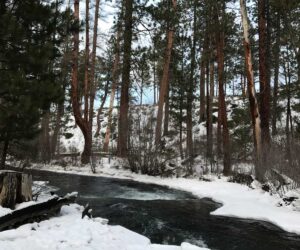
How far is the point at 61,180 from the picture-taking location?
16078 mm

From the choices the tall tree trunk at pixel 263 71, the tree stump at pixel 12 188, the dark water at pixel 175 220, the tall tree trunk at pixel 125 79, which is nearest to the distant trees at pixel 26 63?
the dark water at pixel 175 220

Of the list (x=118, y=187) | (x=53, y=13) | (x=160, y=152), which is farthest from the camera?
(x=160, y=152)

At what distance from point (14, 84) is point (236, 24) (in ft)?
36.7

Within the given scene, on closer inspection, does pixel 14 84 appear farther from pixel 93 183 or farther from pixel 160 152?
pixel 160 152

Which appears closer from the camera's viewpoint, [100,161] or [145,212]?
[145,212]

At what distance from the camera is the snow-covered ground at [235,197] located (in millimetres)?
9484

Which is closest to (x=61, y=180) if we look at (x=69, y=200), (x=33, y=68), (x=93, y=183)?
(x=93, y=183)

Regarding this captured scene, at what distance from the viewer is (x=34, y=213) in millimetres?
7434

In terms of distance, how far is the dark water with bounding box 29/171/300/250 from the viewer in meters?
7.83

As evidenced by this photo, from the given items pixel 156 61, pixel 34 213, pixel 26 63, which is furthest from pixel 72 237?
pixel 156 61

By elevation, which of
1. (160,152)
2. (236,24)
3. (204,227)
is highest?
(236,24)

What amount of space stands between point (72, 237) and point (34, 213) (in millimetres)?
1326

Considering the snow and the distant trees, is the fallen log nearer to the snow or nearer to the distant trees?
the snow

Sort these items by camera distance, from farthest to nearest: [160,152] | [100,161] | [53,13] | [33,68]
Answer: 1. [100,161]
2. [160,152]
3. [53,13]
4. [33,68]
